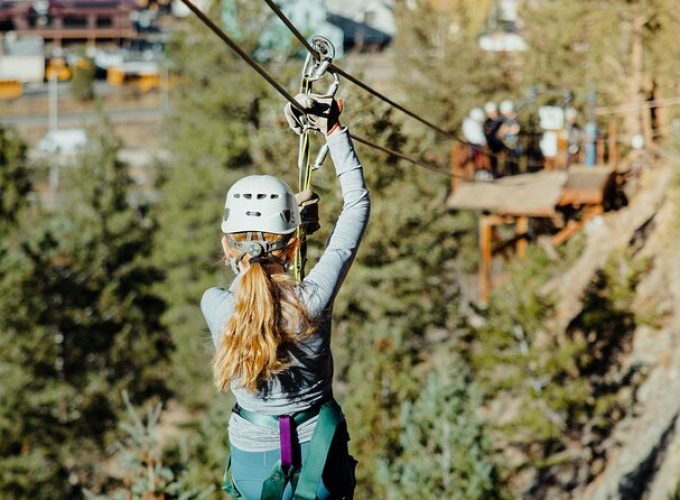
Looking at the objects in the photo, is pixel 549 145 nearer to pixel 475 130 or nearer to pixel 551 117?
pixel 551 117

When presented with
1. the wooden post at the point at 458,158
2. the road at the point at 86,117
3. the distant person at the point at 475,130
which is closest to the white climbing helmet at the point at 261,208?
the distant person at the point at 475,130

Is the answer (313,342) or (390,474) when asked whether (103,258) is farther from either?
(313,342)

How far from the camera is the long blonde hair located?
2775 millimetres

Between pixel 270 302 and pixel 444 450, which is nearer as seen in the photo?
pixel 270 302

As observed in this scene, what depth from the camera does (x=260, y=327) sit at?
109 inches

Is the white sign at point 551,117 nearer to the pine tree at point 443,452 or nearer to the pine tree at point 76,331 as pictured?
the pine tree at point 443,452

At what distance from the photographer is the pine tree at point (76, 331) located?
23188mm

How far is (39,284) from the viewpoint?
83.9ft

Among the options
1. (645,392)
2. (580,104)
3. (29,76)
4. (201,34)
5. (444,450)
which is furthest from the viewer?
(29,76)

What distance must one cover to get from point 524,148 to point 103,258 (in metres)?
15.5

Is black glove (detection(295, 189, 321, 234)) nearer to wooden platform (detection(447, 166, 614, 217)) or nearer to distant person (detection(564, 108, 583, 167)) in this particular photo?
wooden platform (detection(447, 166, 614, 217))

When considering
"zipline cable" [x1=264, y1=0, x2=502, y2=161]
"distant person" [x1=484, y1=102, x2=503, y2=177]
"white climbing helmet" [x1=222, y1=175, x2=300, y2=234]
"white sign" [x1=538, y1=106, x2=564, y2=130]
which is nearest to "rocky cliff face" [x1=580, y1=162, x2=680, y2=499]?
"white sign" [x1=538, y1=106, x2=564, y2=130]

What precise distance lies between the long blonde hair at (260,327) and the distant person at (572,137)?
13482mm

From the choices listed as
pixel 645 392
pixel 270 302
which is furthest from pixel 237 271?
pixel 645 392
